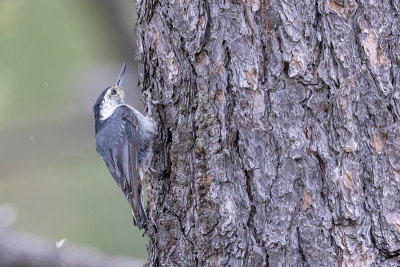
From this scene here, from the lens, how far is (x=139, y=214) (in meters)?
3.18

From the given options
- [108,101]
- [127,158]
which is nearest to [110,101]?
[108,101]

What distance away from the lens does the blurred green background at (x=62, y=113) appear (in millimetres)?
5043

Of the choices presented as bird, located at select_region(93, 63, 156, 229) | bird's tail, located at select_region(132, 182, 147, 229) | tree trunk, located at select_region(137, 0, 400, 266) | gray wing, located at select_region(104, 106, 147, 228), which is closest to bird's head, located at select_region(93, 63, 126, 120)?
bird, located at select_region(93, 63, 156, 229)

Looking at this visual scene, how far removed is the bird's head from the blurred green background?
826mm

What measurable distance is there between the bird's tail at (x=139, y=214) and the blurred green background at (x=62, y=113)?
1387 mm

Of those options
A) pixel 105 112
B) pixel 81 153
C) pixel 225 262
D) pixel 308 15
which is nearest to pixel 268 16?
pixel 308 15

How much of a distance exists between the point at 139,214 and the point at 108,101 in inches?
44.5

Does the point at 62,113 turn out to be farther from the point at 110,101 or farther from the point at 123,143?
the point at 123,143

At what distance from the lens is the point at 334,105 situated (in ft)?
6.84

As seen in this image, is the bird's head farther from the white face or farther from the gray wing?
the gray wing

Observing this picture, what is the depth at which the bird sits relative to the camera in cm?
333

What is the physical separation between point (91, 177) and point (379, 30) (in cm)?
551

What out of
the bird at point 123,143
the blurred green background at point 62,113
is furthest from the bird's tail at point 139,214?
the blurred green background at point 62,113

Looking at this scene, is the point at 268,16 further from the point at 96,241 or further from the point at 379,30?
the point at 96,241
